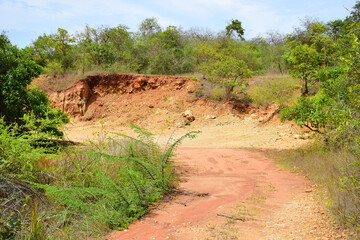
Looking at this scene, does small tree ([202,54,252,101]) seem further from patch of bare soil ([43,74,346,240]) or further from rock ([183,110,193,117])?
rock ([183,110,193,117])

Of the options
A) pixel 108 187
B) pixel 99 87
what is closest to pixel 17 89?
pixel 108 187

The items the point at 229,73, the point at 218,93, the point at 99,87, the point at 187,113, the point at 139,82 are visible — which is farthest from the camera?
the point at 99,87

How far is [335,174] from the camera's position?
590cm

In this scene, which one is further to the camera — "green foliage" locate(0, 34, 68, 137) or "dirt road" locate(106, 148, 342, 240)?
"green foliage" locate(0, 34, 68, 137)

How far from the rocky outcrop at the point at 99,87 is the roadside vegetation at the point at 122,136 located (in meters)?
1.06

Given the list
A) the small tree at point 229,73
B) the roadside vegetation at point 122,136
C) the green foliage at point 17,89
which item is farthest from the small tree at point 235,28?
the green foliage at point 17,89

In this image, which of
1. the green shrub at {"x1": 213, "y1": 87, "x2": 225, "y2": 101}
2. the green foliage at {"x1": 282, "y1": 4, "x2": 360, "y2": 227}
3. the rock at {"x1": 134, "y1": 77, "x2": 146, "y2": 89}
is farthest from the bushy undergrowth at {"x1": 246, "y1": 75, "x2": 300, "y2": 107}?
the rock at {"x1": 134, "y1": 77, "x2": 146, "y2": 89}

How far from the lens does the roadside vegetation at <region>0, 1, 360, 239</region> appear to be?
15.4ft

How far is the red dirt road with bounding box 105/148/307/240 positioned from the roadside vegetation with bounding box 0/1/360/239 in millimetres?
421

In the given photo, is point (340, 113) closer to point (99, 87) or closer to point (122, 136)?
point (122, 136)

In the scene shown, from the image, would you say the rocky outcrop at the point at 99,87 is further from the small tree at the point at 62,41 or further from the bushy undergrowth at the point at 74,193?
the bushy undergrowth at the point at 74,193

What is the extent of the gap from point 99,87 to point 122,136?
18112 mm

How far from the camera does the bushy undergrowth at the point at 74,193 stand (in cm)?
428

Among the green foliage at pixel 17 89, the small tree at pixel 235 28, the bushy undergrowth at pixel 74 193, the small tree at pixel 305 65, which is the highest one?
the small tree at pixel 235 28
